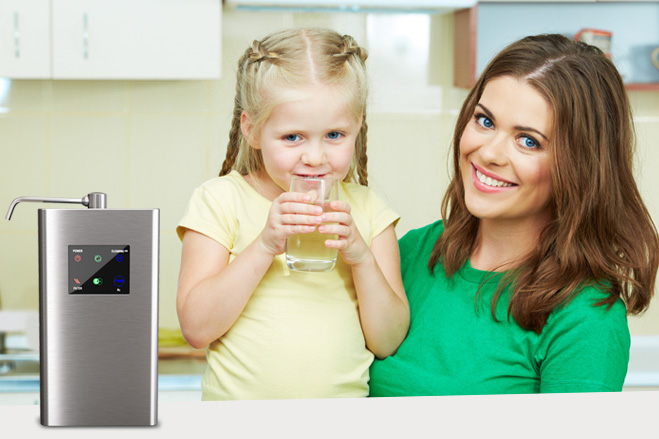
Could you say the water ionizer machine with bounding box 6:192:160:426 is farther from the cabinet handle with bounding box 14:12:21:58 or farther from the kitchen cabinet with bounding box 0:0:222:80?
the cabinet handle with bounding box 14:12:21:58

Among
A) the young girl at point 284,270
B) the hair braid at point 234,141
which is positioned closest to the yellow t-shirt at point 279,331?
the young girl at point 284,270

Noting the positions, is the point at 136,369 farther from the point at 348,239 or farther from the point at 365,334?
the point at 365,334

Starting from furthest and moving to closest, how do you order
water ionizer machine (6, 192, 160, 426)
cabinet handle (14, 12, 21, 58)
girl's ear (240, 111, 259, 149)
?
cabinet handle (14, 12, 21, 58) < girl's ear (240, 111, 259, 149) < water ionizer machine (6, 192, 160, 426)

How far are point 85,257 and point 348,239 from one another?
0.47m

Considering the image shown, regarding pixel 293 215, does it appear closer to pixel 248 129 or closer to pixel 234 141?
pixel 248 129

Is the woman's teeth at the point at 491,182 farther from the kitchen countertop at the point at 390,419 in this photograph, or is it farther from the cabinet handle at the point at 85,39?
the cabinet handle at the point at 85,39

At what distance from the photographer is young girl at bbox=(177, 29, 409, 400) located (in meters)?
1.13

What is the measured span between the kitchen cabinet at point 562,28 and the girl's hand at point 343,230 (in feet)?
5.39

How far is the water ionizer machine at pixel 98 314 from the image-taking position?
0.67 m

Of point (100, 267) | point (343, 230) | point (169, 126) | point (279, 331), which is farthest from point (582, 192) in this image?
point (169, 126)

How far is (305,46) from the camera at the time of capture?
3.98ft

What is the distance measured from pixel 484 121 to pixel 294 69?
0.31 m

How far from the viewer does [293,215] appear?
1005 mm

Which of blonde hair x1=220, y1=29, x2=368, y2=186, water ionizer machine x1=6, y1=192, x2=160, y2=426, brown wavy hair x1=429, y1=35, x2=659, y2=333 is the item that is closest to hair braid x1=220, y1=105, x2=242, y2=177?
blonde hair x1=220, y1=29, x2=368, y2=186
